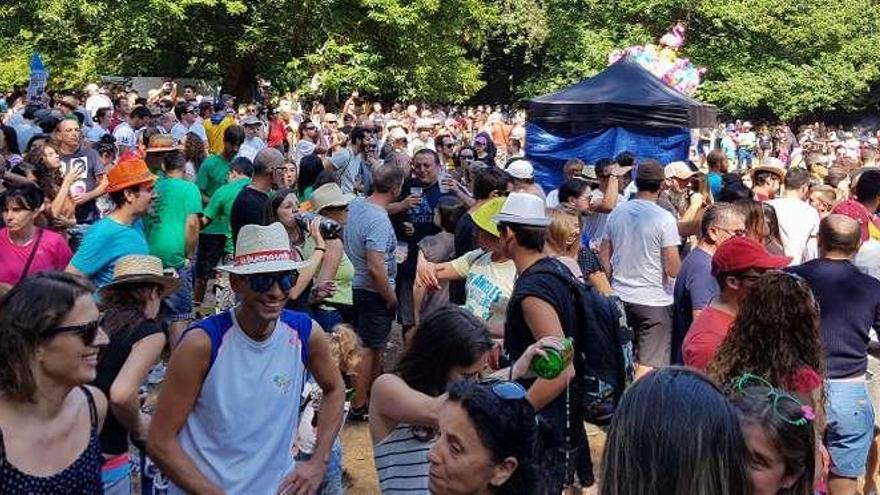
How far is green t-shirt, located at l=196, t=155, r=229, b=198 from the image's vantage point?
9.41 meters

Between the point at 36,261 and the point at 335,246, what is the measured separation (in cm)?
159

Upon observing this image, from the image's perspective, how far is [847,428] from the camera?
15.7 ft

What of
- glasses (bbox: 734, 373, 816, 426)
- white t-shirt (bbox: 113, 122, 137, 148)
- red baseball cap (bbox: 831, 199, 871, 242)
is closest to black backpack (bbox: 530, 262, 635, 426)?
glasses (bbox: 734, 373, 816, 426)

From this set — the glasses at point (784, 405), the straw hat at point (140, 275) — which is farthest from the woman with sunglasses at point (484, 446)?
the straw hat at point (140, 275)

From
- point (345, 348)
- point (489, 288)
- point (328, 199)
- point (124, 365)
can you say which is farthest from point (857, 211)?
point (124, 365)

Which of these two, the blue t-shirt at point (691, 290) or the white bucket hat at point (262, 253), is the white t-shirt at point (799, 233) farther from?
the white bucket hat at point (262, 253)

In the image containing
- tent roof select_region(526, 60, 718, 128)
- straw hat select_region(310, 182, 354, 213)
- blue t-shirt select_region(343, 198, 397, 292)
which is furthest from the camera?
tent roof select_region(526, 60, 718, 128)

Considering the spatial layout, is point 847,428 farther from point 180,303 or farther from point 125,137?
point 125,137

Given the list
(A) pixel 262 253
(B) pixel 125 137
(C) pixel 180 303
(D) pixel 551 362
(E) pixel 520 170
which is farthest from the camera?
(B) pixel 125 137

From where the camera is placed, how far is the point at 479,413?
92.7 inches

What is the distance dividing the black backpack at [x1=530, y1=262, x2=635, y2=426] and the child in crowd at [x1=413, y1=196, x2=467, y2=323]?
2157 mm

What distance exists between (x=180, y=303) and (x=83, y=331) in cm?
376

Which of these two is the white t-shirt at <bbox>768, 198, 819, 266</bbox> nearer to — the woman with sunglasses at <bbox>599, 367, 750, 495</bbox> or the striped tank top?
the striped tank top

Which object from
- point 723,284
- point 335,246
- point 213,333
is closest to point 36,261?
point 335,246
